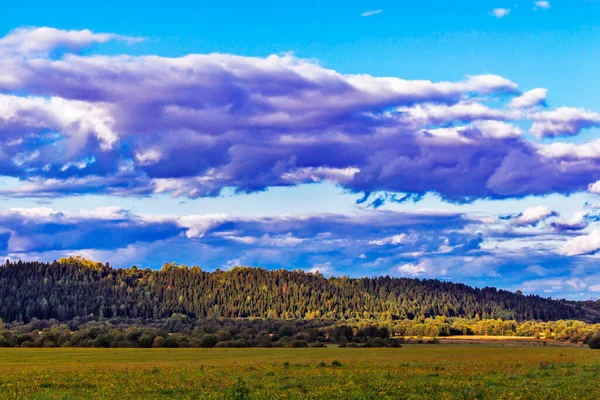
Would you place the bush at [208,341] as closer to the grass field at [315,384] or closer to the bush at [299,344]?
the bush at [299,344]

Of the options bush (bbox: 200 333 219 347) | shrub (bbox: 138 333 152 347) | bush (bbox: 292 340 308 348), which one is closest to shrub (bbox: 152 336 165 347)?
shrub (bbox: 138 333 152 347)

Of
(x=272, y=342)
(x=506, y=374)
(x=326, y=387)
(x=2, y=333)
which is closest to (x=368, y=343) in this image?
(x=272, y=342)

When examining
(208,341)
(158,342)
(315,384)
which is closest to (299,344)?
(208,341)

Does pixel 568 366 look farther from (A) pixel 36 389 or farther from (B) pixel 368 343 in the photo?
(B) pixel 368 343

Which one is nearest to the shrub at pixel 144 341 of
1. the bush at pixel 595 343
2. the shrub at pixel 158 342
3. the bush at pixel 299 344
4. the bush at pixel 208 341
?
the shrub at pixel 158 342

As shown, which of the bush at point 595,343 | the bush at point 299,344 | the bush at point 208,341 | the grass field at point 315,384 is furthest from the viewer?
the bush at point 299,344

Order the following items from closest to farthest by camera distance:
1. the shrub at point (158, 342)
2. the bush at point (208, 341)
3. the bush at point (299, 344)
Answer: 1. the shrub at point (158, 342)
2. the bush at point (208, 341)
3. the bush at point (299, 344)

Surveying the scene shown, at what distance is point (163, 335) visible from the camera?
6545 inches

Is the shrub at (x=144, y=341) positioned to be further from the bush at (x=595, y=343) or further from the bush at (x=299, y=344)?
the bush at (x=595, y=343)

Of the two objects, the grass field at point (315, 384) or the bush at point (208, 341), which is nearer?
the grass field at point (315, 384)

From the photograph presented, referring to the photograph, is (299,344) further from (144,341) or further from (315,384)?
(315,384)

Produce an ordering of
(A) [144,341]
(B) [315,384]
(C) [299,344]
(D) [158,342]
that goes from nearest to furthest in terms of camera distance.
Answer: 1. (B) [315,384]
2. (D) [158,342]
3. (A) [144,341]
4. (C) [299,344]

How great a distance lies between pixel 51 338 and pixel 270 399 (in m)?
132

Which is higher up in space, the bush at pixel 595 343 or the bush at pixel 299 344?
the bush at pixel 595 343
